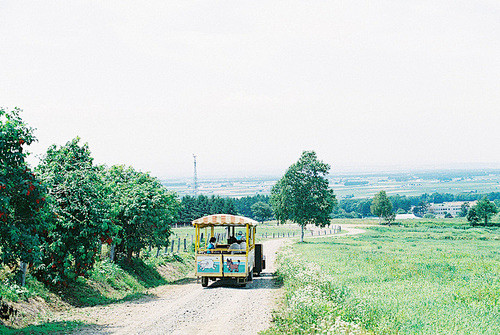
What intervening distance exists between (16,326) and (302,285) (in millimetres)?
9843

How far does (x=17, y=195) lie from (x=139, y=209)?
11879 mm

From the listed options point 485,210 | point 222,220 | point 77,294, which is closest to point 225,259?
point 222,220

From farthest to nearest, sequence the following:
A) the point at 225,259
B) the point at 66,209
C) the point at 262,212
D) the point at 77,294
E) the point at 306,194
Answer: the point at 262,212 < the point at 306,194 < the point at 225,259 < the point at 77,294 < the point at 66,209

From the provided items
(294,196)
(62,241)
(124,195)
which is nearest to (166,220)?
(124,195)

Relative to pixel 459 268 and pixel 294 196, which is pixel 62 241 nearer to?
pixel 459 268

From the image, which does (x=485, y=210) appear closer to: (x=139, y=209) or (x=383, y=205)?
(x=383, y=205)

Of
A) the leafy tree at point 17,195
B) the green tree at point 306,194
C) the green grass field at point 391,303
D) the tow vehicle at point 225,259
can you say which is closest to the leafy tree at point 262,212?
the green tree at point 306,194

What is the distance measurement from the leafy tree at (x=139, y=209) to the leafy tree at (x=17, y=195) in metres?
10.3

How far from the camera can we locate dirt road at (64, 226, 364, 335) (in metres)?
13.2

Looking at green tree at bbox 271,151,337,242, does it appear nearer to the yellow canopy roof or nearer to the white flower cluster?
the yellow canopy roof

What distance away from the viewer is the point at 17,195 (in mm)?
12758

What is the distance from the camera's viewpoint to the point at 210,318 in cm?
1454

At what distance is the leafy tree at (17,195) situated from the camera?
12.4 meters

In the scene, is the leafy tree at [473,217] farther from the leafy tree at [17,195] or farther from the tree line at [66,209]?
the leafy tree at [17,195]
